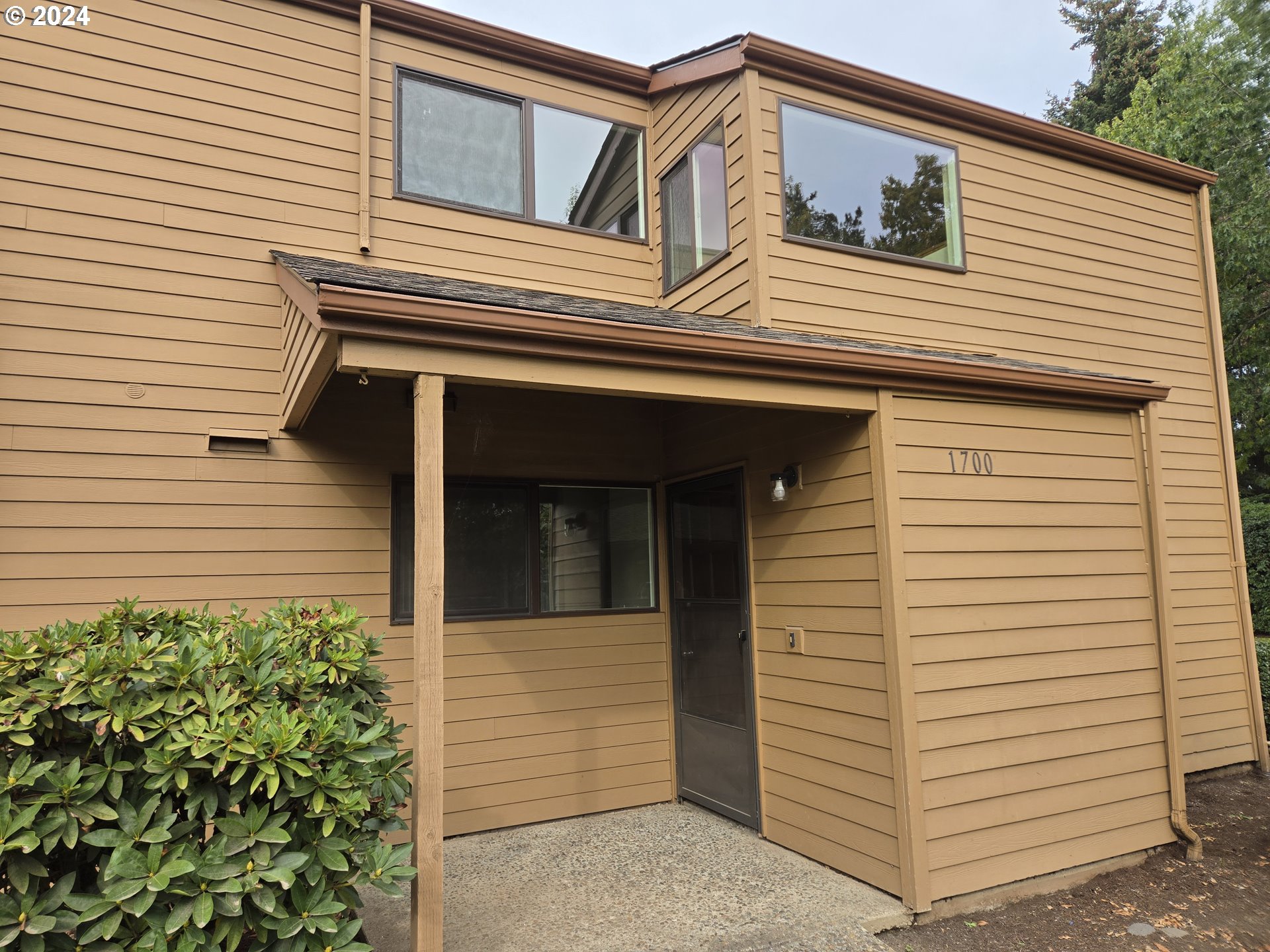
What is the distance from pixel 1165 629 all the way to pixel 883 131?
387 centimetres

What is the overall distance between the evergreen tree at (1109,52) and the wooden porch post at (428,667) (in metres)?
23.4

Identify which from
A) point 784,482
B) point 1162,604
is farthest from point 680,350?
point 1162,604

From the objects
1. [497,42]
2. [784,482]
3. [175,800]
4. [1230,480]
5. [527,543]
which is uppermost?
[497,42]

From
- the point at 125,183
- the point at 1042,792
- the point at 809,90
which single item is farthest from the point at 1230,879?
the point at 125,183

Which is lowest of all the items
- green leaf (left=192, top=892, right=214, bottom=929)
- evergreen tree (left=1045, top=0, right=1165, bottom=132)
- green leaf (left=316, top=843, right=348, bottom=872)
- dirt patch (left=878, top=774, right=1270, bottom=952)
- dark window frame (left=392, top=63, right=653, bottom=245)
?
dirt patch (left=878, top=774, right=1270, bottom=952)

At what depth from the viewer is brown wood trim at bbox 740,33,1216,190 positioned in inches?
207

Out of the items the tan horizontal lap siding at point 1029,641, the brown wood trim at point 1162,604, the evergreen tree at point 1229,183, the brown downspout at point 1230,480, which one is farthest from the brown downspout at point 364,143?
the evergreen tree at point 1229,183

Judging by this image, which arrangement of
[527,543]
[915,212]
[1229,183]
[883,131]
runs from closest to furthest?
[527,543] < [883,131] < [915,212] < [1229,183]

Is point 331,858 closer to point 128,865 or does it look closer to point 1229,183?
point 128,865

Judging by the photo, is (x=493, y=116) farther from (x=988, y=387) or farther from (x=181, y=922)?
(x=181, y=922)

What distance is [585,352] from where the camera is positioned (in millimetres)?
3506

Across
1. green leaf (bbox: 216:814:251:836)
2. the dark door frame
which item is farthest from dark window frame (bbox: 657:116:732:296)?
green leaf (bbox: 216:814:251:836)

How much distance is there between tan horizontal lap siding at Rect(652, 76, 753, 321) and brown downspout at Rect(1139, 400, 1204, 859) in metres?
2.66

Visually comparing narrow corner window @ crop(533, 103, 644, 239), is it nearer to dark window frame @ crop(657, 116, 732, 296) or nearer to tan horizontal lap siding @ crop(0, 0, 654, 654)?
dark window frame @ crop(657, 116, 732, 296)
